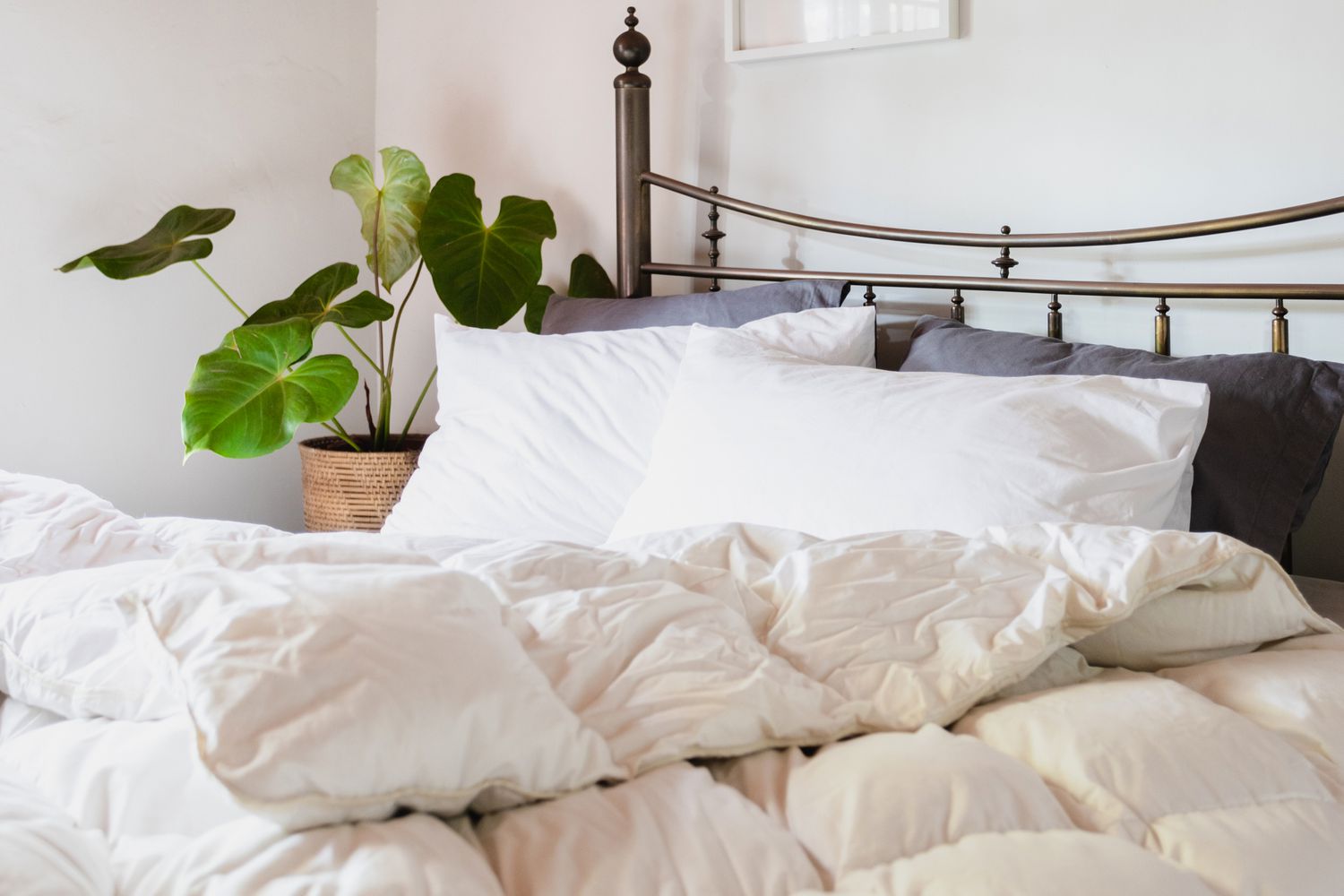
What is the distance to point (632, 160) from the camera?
7.71ft

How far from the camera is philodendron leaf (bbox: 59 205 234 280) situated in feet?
7.11

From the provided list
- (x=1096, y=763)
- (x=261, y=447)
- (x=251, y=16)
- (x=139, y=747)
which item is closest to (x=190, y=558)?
(x=139, y=747)

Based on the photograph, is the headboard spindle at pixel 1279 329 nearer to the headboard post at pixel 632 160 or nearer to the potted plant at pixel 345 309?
Answer: the headboard post at pixel 632 160

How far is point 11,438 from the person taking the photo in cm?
232

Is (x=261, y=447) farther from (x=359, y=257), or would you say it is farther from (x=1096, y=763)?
(x=1096, y=763)

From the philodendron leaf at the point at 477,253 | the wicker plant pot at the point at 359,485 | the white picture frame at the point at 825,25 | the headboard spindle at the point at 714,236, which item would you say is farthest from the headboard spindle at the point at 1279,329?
the wicker plant pot at the point at 359,485

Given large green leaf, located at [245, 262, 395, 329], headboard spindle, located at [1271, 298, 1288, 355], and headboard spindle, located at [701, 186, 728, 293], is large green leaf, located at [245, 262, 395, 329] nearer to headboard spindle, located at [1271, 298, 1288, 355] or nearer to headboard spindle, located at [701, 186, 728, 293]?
headboard spindle, located at [701, 186, 728, 293]

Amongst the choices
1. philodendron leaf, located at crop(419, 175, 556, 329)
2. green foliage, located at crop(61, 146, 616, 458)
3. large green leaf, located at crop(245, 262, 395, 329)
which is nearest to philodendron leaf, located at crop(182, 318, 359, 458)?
green foliage, located at crop(61, 146, 616, 458)

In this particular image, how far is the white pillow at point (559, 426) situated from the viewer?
5.92 ft

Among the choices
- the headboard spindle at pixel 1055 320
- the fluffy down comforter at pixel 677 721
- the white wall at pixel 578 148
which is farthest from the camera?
the headboard spindle at pixel 1055 320

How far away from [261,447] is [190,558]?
1.20 meters

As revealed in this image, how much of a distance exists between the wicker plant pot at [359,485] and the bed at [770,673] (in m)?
0.75

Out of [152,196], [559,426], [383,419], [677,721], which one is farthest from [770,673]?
[152,196]

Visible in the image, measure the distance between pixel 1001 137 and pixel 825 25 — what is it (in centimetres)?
39
